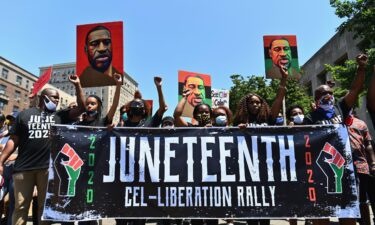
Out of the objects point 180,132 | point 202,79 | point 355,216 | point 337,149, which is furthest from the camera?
point 202,79

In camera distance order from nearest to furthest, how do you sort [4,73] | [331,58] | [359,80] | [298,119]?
1. [359,80]
2. [298,119]
3. [331,58]
4. [4,73]

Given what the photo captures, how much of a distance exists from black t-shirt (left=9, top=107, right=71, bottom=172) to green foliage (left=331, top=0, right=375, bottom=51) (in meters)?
10.5

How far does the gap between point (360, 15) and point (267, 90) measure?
9.30 meters

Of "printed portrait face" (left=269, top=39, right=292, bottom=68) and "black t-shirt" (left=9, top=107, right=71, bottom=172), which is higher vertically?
"printed portrait face" (left=269, top=39, right=292, bottom=68)

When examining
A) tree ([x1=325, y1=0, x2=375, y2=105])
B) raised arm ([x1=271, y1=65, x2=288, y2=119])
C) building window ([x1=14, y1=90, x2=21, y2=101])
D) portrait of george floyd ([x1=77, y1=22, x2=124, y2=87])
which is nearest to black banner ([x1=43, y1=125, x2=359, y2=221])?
raised arm ([x1=271, y1=65, x2=288, y2=119])

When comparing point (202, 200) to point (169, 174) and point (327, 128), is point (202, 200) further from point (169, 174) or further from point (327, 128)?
point (327, 128)

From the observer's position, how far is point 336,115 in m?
3.62

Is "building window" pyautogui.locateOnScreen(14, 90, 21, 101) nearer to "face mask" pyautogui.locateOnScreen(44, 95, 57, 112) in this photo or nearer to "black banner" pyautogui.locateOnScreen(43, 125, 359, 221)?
"face mask" pyautogui.locateOnScreen(44, 95, 57, 112)

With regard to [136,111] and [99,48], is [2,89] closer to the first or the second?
[99,48]

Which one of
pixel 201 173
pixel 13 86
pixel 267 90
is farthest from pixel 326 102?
pixel 13 86

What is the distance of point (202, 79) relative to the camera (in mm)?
8062

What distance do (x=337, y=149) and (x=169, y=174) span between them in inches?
71.2

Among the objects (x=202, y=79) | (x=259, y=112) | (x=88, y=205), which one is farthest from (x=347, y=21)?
(x=88, y=205)

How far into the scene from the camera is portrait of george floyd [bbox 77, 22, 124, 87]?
5.26 m
